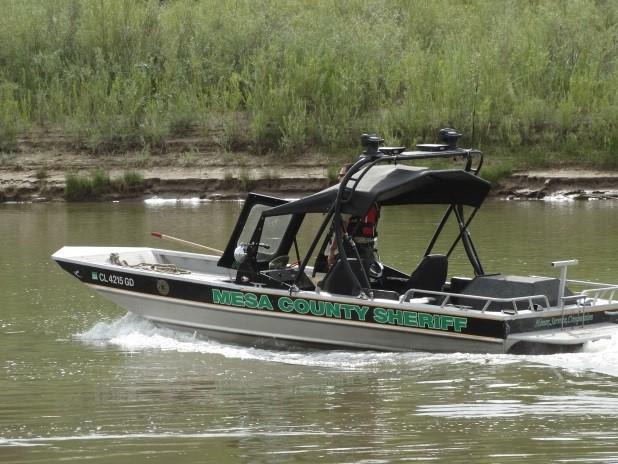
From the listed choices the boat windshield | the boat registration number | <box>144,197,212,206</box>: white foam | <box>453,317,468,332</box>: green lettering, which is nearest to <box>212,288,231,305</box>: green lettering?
the boat windshield

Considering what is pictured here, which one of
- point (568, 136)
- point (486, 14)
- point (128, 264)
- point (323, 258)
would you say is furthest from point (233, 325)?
point (486, 14)

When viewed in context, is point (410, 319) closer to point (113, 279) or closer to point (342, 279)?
point (342, 279)

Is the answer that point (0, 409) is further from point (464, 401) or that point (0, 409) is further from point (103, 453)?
point (464, 401)

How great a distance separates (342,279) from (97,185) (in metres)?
18.1

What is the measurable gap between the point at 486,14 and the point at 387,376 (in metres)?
25.5

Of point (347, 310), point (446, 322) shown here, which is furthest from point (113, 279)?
point (446, 322)

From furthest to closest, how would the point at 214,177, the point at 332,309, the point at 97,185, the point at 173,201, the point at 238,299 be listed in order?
the point at 97,185
the point at 214,177
the point at 173,201
the point at 238,299
the point at 332,309

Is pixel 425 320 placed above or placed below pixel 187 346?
above

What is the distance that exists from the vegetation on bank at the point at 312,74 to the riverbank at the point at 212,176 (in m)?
0.54

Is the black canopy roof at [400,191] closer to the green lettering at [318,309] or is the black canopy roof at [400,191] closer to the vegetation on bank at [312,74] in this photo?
the green lettering at [318,309]

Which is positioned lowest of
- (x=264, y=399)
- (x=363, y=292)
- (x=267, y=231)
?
(x=264, y=399)

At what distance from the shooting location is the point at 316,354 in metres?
13.3

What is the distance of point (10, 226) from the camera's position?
25.6 m

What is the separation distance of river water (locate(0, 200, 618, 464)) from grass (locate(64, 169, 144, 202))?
499 inches
